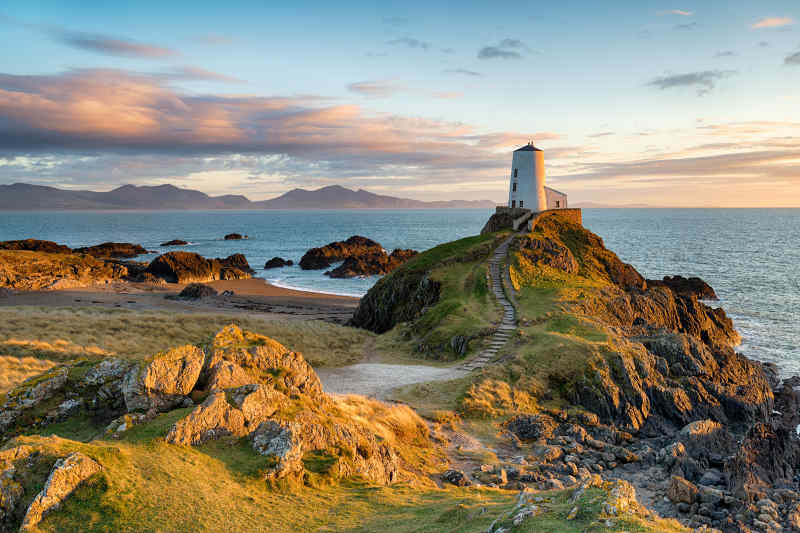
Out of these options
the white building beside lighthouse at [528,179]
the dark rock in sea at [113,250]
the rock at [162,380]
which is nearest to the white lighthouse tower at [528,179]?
the white building beside lighthouse at [528,179]

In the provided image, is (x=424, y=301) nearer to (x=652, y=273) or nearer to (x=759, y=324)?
(x=759, y=324)

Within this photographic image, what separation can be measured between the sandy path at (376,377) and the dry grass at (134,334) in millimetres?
3311

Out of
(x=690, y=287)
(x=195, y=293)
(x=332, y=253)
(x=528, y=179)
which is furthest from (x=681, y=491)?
(x=332, y=253)

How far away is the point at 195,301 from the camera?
68.4 metres

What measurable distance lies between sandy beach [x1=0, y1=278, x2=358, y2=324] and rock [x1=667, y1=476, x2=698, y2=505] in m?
43.2

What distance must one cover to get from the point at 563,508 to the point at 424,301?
3661 cm

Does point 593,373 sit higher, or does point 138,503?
point 138,503

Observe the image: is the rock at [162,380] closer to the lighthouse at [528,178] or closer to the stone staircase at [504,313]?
the stone staircase at [504,313]

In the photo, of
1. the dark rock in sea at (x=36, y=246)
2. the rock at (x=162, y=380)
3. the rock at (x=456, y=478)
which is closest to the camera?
the rock at (x=162, y=380)

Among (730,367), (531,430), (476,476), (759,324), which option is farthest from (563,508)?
(759,324)

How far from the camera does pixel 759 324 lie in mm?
59062

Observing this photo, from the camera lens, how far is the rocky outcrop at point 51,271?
7062 cm

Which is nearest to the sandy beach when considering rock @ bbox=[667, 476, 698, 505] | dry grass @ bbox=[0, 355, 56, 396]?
dry grass @ bbox=[0, 355, 56, 396]

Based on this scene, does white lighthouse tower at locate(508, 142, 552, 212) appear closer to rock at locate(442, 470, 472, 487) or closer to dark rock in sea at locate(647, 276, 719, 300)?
dark rock in sea at locate(647, 276, 719, 300)
